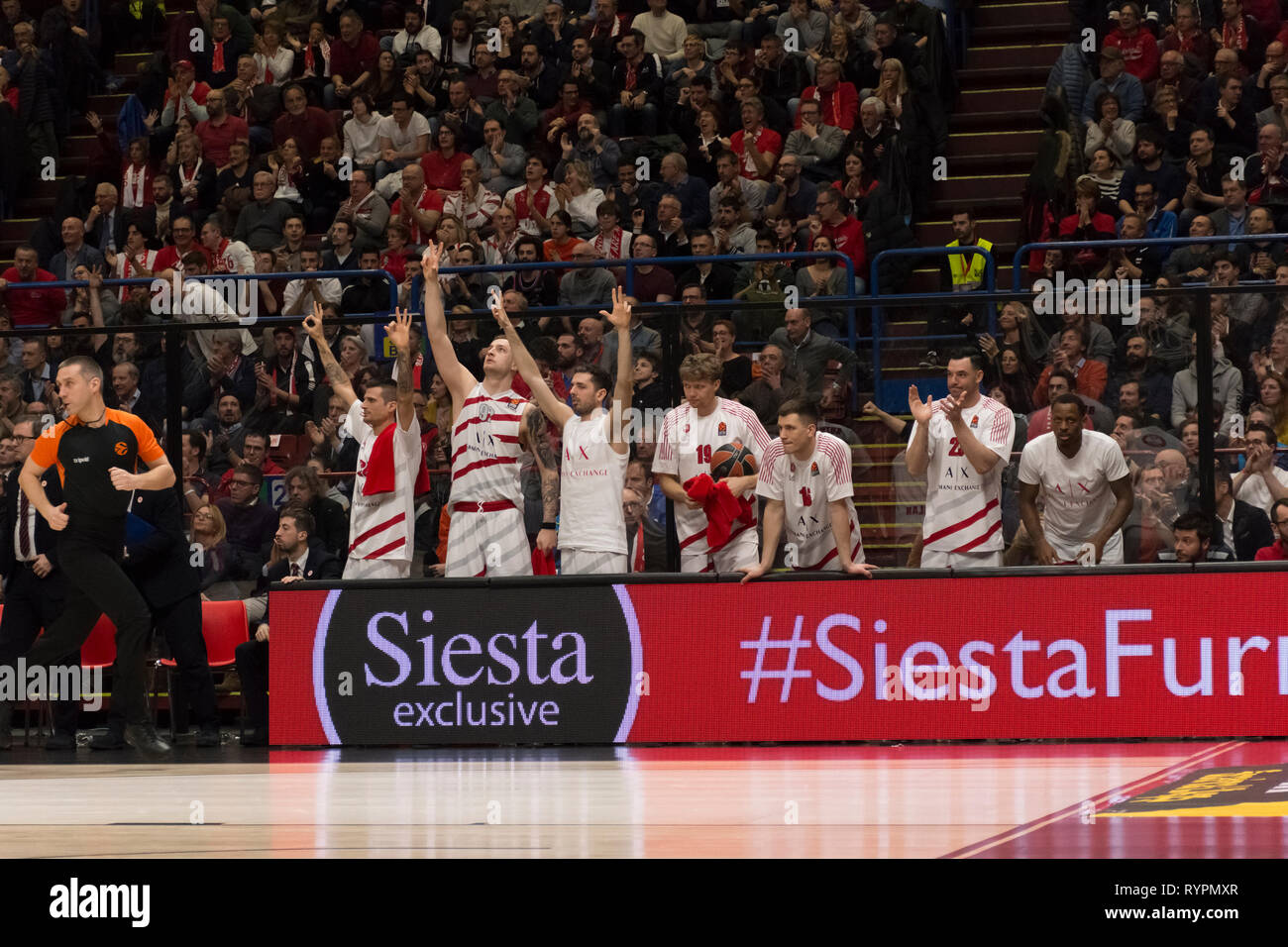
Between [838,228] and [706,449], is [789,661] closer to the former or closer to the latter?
[706,449]

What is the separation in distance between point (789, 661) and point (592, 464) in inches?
67.7

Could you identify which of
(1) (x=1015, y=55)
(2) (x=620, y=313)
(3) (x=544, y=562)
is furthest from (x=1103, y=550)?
(1) (x=1015, y=55)

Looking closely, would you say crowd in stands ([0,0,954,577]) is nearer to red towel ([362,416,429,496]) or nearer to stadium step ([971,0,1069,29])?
red towel ([362,416,429,496])

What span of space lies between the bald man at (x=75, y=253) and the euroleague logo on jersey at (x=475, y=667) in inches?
332

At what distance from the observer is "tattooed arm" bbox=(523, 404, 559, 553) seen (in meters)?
12.4

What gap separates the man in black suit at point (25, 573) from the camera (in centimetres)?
1309

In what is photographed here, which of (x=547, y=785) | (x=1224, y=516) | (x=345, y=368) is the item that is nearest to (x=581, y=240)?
(x=345, y=368)

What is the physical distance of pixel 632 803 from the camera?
28.3 ft

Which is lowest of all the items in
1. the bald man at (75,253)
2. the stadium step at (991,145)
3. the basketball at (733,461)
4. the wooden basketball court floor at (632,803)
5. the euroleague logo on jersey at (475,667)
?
the wooden basketball court floor at (632,803)

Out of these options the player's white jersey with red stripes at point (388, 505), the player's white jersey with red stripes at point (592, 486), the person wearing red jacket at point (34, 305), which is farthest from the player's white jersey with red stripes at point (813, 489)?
the person wearing red jacket at point (34, 305)

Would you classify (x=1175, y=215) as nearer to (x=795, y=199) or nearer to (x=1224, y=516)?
(x=795, y=199)

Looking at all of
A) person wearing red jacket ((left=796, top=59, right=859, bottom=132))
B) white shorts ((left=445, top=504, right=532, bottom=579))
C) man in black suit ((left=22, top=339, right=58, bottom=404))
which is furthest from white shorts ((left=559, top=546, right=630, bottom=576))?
person wearing red jacket ((left=796, top=59, right=859, bottom=132))

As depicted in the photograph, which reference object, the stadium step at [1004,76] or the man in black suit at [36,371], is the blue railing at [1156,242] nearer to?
the stadium step at [1004,76]

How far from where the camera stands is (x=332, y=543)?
13086 mm
